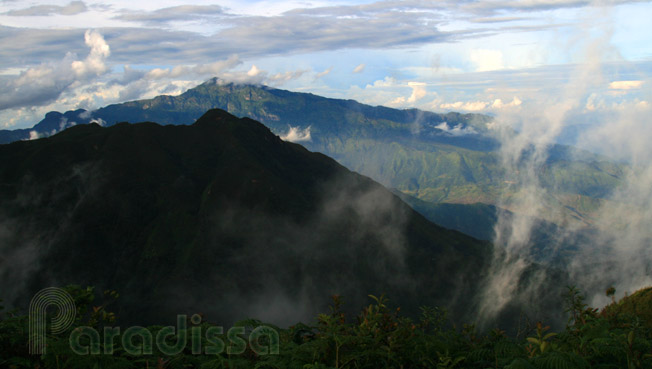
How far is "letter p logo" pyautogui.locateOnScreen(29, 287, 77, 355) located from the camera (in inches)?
345

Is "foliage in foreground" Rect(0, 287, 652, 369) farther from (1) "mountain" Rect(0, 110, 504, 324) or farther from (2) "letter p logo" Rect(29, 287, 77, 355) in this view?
(1) "mountain" Rect(0, 110, 504, 324)

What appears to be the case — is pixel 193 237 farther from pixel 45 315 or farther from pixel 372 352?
pixel 372 352

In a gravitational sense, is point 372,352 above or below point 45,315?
above

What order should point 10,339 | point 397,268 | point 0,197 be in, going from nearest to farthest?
point 10,339 → point 0,197 → point 397,268

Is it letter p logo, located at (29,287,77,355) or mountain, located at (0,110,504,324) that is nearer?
letter p logo, located at (29,287,77,355)

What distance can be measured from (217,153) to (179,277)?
68.2m

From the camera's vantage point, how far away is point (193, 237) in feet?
513

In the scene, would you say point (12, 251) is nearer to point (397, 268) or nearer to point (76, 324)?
point (397, 268)

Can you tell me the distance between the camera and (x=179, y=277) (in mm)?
141125

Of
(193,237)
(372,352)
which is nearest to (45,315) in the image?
(372,352)

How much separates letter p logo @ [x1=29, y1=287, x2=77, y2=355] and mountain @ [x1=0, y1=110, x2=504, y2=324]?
403ft

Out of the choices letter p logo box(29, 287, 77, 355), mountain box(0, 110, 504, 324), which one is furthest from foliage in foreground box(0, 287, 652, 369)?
mountain box(0, 110, 504, 324)

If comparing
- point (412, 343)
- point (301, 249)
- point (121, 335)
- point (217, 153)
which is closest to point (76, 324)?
point (121, 335)

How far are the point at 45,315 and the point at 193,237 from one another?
15360 cm
